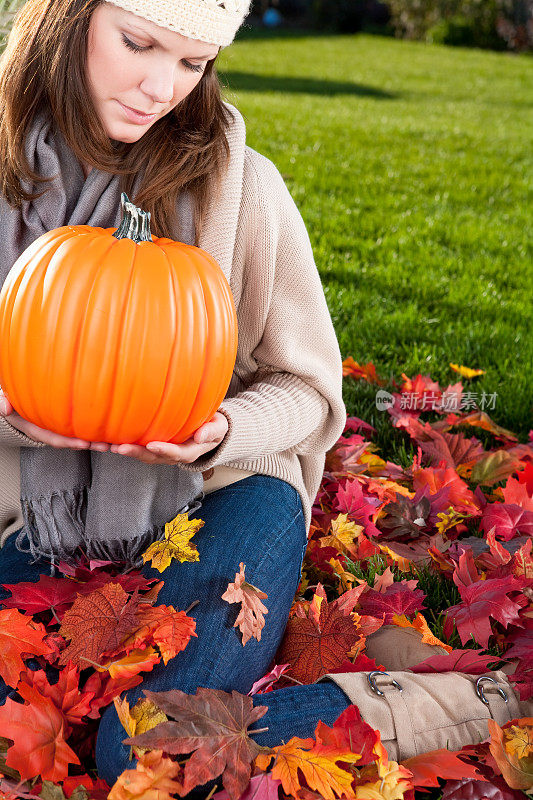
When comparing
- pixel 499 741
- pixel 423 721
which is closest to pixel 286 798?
pixel 423 721

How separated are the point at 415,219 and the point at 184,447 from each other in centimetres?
412

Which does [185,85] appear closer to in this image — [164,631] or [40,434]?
[40,434]

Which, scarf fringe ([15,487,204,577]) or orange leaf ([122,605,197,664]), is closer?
orange leaf ([122,605,197,664])

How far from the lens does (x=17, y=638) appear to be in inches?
70.0

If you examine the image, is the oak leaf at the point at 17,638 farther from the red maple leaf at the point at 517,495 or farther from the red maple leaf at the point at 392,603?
the red maple leaf at the point at 517,495

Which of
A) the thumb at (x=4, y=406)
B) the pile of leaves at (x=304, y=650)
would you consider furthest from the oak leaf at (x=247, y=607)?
the thumb at (x=4, y=406)

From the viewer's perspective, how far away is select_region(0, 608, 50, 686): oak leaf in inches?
69.4

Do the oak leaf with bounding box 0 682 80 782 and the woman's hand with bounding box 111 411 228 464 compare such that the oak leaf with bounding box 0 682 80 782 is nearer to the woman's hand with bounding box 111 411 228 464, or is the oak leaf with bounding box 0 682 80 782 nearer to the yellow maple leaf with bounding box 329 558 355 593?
the woman's hand with bounding box 111 411 228 464

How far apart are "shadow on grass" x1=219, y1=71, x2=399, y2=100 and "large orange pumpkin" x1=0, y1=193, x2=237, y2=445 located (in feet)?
32.9

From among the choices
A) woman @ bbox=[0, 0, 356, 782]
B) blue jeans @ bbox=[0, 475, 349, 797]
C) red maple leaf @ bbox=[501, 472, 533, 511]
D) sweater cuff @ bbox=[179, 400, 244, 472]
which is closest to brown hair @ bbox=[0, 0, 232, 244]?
woman @ bbox=[0, 0, 356, 782]

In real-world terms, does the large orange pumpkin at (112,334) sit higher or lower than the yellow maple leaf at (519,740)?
higher

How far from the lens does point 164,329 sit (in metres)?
1.65

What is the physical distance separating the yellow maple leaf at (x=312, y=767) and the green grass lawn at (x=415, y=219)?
146cm

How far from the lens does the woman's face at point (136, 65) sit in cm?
167
